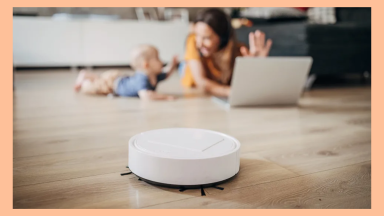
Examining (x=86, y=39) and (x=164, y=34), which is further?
(x=164, y=34)

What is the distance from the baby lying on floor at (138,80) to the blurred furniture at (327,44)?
946mm

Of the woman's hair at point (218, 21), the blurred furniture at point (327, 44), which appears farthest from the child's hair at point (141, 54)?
the blurred furniture at point (327, 44)

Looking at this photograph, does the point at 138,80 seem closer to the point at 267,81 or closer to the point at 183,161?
the point at 267,81

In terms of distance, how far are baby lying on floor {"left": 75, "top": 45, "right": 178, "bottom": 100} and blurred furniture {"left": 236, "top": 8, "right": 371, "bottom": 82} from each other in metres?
0.95

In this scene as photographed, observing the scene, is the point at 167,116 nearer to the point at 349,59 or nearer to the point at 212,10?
the point at 212,10

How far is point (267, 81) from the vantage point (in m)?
1.71

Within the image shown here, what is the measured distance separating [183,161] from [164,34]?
4.03m

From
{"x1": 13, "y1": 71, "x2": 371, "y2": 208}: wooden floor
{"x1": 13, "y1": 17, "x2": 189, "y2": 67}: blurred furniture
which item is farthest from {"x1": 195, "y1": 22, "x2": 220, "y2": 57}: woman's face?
{"x1": 13, "y1": 17, "x2": 189, "y2": 67}: blurred furniture

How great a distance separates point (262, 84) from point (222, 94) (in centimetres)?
42

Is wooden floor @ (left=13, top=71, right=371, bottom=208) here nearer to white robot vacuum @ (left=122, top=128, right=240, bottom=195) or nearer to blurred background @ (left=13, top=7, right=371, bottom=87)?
white robot vacuum @ (left=122, top=128, right=240, bottom=195)

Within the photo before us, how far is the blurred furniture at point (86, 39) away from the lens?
386 centimetres

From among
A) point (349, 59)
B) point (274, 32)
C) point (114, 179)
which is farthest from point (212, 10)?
point (114, 179)

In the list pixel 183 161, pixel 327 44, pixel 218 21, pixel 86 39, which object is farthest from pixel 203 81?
pixel 86 39

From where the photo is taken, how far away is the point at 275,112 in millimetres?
1591
